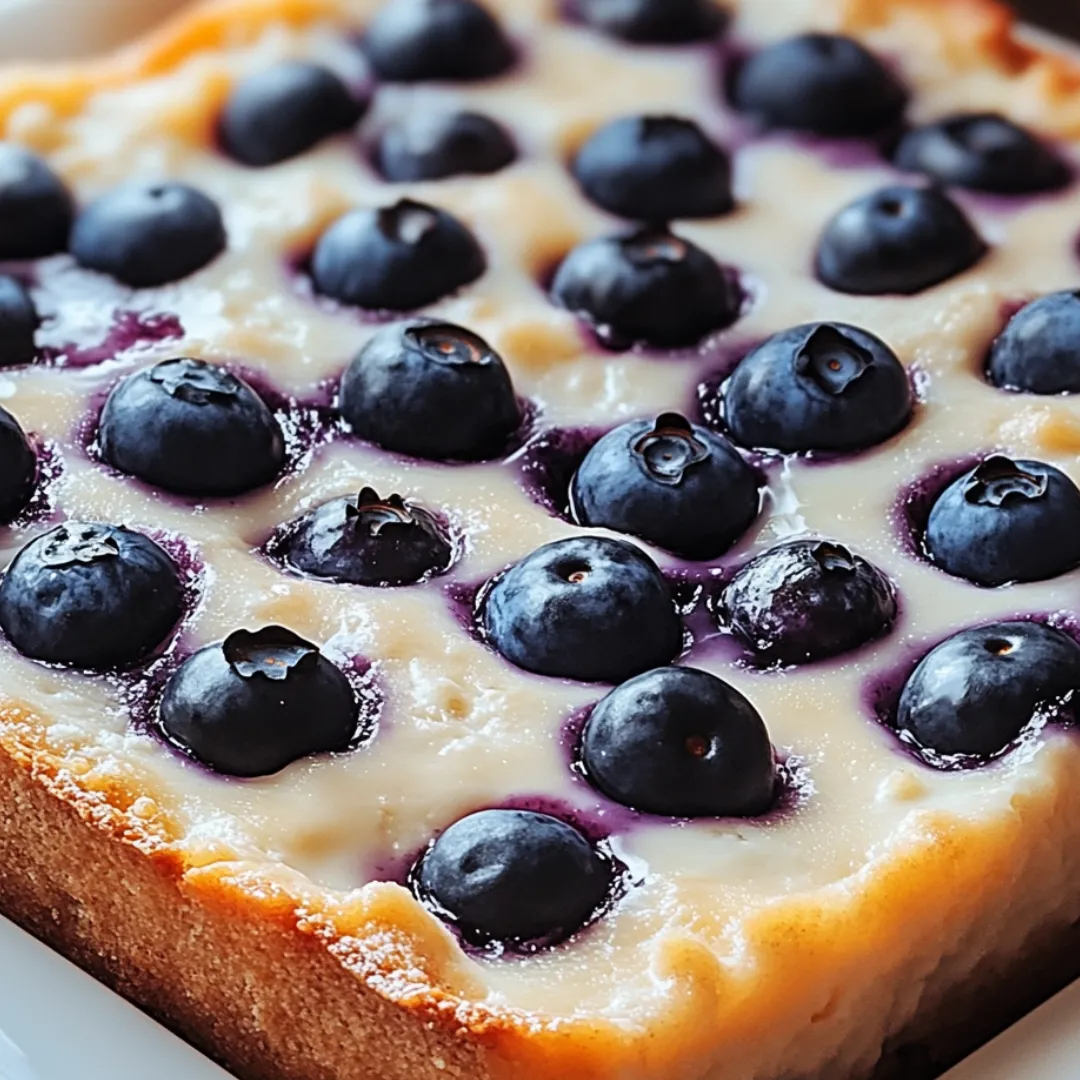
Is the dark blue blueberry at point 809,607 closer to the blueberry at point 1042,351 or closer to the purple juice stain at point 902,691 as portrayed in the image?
the purple juice stain at point 902,691

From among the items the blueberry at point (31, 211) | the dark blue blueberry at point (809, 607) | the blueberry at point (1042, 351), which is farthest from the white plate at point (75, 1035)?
the blueberry at point (1042, 351)

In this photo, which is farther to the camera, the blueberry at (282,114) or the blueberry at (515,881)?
the blueberry at (282,114)

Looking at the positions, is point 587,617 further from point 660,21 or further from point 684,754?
point 660,21

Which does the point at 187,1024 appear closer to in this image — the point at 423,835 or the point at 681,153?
the point at 423,835

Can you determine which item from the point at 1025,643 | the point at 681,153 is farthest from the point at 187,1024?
the point at 681,153

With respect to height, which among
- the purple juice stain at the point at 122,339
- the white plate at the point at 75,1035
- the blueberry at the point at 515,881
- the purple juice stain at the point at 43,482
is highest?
the blueberry at the point at 515,881

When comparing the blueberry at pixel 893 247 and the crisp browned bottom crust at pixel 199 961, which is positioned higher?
the blueberry at pixel 893 247

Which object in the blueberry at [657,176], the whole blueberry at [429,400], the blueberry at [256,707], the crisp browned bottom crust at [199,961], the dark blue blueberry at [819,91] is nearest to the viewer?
the crisp browned bottom crust at [199,961]
